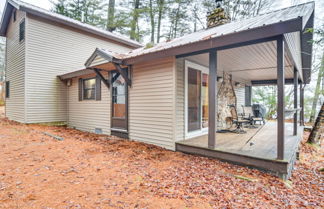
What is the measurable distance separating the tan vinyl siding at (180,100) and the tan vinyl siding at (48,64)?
6.60m

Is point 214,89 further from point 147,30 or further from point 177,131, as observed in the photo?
point 147,30

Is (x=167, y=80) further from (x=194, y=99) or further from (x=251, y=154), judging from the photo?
(x=251, y=154)

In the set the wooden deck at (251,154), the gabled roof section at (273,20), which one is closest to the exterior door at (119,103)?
the gabled roof section at (273,20)

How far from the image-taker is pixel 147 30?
13477 mm

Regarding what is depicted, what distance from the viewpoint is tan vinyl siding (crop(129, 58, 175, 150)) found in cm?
457

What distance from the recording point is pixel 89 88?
7.48 m

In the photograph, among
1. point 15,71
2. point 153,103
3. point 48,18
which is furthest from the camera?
point 15,71

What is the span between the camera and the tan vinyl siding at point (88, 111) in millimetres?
6527

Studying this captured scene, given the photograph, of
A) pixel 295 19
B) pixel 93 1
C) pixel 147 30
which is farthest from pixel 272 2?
pixel 93 1

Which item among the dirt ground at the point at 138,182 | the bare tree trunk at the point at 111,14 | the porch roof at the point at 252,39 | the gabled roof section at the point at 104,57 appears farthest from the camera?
the bare tree trunk at the point at 111,14

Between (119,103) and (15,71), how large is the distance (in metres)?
6.56

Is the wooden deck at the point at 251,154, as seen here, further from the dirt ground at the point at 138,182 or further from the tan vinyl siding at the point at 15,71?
the tan vinyl siding at the point at 15,71

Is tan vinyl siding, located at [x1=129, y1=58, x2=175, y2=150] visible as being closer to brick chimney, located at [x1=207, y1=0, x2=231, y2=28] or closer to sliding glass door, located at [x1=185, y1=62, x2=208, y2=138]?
sliding glass door, located at [x1=185, y1=62, x2=208, y2=138]

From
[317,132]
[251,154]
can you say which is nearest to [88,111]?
[251,154]
